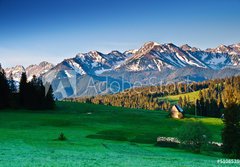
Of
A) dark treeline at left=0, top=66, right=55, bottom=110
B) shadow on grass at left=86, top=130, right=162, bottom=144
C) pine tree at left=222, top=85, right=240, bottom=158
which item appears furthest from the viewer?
dark treeline at left=0, top=66, right=55, bottom=110

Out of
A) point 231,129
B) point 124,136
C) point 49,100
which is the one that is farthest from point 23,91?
point 231,129

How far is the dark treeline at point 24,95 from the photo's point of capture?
125 meters

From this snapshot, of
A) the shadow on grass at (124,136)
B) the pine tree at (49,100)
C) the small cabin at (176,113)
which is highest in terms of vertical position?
the pine tree at (49,100)

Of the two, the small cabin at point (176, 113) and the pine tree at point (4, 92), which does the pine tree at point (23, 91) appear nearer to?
the pine tree at point (4, 92)

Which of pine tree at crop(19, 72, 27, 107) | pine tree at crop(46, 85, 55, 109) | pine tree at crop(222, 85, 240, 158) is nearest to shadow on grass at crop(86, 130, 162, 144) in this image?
pine tree at crop(222, 85, 240, 158)

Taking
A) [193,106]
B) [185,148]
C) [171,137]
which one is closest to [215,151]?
[185,148]

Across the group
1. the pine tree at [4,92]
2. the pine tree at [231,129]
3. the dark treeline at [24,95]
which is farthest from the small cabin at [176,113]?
the pine tree at [231,129]

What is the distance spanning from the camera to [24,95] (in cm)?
13000

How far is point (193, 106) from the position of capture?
18662 centimetres

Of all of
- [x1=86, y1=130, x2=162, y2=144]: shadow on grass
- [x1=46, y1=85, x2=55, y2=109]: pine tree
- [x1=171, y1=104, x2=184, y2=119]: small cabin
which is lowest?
[x1=86, y1=130, x2=162, y2=144]: shadow on grass

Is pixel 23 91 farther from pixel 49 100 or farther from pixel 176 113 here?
pixel 176 113

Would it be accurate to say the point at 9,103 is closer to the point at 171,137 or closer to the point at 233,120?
the point at 171,137

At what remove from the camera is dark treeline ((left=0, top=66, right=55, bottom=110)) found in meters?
125

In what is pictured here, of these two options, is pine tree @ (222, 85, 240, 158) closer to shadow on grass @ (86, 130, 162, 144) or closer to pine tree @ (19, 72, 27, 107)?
shadow on grass @ (86, 130, 162, 144)
